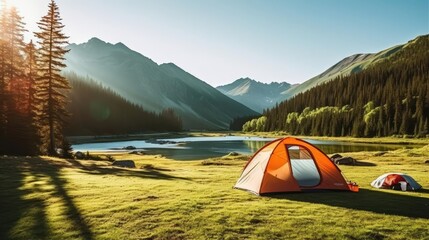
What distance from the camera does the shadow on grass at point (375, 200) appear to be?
16.0 m

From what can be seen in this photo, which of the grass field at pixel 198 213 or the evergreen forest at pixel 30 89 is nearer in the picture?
the grass field at pixel 198 213

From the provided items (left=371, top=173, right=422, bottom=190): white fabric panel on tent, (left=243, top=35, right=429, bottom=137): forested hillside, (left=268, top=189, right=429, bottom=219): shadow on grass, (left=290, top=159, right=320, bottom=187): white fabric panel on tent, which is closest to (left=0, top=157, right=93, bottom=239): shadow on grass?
(left=268, top=189, right=429, bottom=219): shadow on grass

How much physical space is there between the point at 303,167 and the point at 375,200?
13.7ft

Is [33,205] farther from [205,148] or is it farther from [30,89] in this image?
[205,148]

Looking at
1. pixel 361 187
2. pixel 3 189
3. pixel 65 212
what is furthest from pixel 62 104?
pixel 361 187

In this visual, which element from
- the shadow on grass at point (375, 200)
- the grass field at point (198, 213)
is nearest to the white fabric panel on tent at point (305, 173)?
the shadow on grass at point (375, 200)

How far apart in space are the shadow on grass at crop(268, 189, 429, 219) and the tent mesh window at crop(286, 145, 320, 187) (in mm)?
769

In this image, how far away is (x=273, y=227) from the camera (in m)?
13.2

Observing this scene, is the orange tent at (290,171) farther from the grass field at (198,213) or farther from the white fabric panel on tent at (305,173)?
the grass field at (198,213)

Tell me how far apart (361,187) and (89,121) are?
602 ft

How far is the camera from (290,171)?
65.6 ft

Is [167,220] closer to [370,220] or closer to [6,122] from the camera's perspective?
[370,220]

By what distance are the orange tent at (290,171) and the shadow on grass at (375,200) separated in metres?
0.58

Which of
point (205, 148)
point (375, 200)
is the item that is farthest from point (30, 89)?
point (205, 148)
